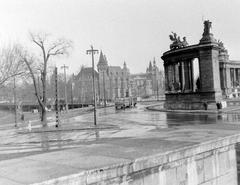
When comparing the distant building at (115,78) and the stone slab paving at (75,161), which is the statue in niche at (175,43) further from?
the distant building at (115,78)

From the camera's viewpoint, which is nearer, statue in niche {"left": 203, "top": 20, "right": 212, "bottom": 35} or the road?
the road

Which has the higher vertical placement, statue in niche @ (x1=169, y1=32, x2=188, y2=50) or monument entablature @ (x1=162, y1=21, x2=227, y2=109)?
statue in niche @ (x1=169, y1=32, x2=188, y2=50)

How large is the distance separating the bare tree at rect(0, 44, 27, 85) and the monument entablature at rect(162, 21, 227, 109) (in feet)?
65.9

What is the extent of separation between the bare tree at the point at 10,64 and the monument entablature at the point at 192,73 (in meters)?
20.1

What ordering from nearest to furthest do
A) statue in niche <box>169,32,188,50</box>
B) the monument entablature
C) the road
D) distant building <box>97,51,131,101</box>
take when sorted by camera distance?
the road, the monument entablature, statue in niche <box>169,32,188,50</box>, distant building <box>97,51,131,101</box>

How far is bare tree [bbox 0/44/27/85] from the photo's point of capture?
23062 millimetres

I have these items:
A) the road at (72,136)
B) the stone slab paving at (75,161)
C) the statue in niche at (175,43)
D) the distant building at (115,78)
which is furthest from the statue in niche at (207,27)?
the distant building at (115,78)

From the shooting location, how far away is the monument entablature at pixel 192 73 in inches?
1249

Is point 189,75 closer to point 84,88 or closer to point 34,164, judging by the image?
point 34,164

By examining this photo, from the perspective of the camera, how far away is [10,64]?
23.2 meters

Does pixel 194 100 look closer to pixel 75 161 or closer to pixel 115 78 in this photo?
pixel 75 161

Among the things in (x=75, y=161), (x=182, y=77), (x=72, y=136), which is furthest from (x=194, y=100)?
(x=75, y=161)

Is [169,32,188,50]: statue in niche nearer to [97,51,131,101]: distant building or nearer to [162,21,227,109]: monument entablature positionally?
[162,21,227,109]: monument entablature

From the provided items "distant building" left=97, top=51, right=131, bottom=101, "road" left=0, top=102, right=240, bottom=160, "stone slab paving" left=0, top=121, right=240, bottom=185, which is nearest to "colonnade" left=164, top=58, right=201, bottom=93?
"road" left=0, top=102, right=240, bottom=160
